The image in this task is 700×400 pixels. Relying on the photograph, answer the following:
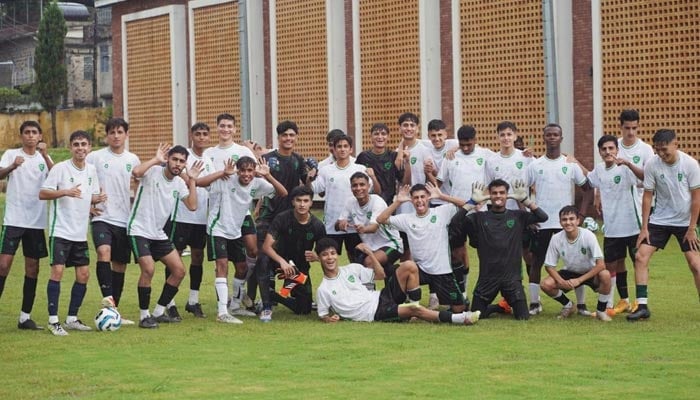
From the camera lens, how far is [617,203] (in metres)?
14.4

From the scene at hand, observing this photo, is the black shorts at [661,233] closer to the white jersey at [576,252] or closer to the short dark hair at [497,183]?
the white jersey at [576,252]

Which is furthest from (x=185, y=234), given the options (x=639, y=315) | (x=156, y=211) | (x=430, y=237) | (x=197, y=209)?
(x=639, y=315)

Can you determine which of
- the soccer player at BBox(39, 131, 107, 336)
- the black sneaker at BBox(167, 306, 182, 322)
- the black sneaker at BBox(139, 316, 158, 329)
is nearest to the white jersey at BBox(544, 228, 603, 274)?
the black sneaker at BBox(167, 306, 182, 322)

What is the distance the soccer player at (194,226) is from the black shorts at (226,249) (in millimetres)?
419

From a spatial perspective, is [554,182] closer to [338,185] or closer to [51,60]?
[338,185]

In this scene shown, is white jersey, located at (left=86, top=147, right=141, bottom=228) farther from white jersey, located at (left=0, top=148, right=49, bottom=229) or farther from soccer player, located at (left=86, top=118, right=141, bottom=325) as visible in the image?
white jersey, located at (left=0, top=148, right=49, bottom=229)

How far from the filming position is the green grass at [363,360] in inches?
392

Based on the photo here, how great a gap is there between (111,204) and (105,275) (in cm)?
78

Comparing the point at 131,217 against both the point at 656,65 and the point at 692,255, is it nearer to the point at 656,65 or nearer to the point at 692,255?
the point at 692,255

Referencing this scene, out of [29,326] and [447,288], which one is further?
[447,288]

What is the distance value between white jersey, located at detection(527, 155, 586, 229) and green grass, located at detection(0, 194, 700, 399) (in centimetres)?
121

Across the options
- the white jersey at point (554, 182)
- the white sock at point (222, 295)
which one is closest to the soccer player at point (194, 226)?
the white sock at point (222, 295)

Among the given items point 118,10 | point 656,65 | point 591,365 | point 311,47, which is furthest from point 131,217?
point 118,10

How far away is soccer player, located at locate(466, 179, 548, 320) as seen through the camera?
1408 cm
